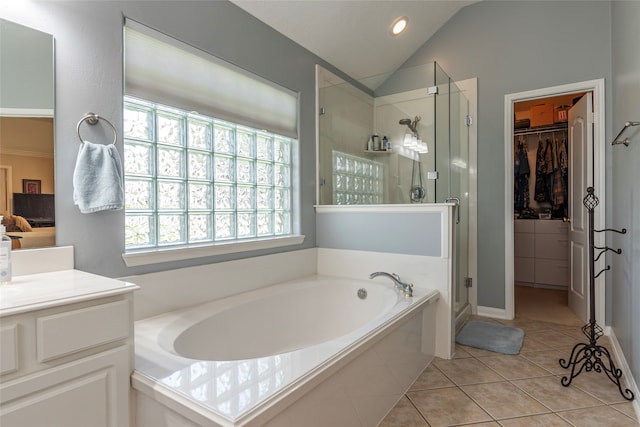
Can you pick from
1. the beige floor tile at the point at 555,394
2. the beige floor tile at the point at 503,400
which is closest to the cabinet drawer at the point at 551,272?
the beige floor tile at the point at 555,394

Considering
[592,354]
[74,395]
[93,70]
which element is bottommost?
[592,354]

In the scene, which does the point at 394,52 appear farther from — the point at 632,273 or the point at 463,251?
the point at 632,273

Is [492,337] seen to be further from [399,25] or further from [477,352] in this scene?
[399,25]

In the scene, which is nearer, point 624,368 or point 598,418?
point 598,418

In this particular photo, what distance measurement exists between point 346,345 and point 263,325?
883 millimetres

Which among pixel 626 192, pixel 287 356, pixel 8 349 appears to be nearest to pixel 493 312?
pixel 626 192

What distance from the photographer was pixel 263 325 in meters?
2.18

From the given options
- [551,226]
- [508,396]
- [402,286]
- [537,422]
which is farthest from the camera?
[551,226]

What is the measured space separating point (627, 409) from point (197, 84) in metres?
2.94

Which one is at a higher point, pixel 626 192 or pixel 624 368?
pixel 626 192

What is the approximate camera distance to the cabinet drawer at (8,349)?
0.92 metres

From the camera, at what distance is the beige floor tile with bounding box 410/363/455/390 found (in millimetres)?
2051

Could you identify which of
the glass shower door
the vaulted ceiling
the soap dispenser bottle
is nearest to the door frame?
the glass shower door

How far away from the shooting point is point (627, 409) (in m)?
1.80
